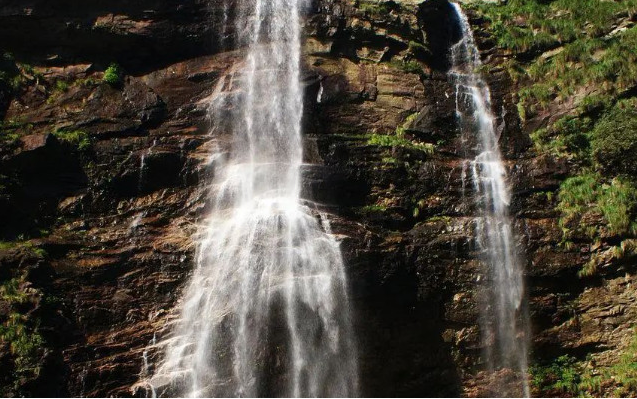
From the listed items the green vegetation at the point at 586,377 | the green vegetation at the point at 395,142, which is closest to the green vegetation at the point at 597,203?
the green vegetation at the point at 586,377

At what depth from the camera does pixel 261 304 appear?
14.2 m

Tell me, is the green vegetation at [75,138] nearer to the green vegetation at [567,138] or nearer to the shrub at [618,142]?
the green vegetation at [567,138]

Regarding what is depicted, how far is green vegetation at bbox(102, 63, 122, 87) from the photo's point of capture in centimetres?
1881

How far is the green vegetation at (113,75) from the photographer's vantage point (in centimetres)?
1881

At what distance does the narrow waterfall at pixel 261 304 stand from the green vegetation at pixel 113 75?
451 cm

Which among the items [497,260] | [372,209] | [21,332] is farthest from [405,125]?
[21,332]

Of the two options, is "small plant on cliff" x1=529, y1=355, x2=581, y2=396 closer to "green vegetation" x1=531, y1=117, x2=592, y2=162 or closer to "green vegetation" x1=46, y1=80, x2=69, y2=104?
"green vegetation" x1=531, y1=117, x2=592, y2=162

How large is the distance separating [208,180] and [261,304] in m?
4.53

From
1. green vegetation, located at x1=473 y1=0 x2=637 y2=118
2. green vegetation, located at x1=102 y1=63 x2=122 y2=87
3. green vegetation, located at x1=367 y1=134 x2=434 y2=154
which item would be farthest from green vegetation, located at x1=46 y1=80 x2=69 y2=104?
→ green vegetation, located at x1=473 y1=0 x2=637 y2=118

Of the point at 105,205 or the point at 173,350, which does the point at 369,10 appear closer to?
the point at 105,205

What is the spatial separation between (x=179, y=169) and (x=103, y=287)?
4.03 metres

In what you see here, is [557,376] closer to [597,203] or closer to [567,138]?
[597,203]

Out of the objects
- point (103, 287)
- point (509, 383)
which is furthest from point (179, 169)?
point (509, 383)

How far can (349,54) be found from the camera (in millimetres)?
20062
